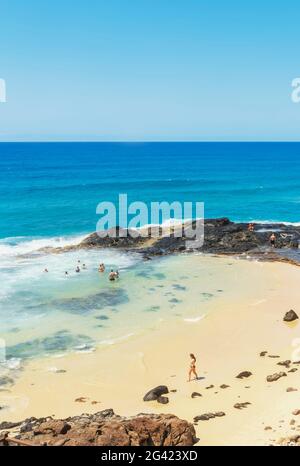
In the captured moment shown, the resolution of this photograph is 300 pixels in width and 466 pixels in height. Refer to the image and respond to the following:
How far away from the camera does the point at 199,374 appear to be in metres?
22.3

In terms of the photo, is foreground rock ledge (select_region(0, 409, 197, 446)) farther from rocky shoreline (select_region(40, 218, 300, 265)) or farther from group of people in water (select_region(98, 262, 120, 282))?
rocky shoreline (select_region(40, 218, 300, 265))

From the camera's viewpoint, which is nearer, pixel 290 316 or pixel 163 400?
pixel 163 400

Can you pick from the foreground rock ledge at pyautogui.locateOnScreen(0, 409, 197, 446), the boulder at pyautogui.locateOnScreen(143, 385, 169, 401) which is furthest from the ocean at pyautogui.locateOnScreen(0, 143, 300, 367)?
the foreground rock ledge at pyautogui.locateOnScreen(0, 409, 197, 446)

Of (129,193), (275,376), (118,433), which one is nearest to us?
(118,433)

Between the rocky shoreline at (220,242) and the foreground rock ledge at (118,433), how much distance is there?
2949 centimetres

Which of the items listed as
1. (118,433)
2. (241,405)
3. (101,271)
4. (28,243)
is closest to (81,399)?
(241,405)

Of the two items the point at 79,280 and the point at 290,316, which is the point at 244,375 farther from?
the point at 79,280

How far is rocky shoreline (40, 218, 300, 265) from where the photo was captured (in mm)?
45094

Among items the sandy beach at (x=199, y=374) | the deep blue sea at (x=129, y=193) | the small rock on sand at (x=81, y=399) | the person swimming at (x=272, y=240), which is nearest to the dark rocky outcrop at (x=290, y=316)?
the sandy beach at (x=199, y=374)

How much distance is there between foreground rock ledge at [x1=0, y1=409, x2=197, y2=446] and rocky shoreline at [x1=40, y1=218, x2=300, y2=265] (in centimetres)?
2949

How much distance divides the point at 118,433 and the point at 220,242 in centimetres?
3485

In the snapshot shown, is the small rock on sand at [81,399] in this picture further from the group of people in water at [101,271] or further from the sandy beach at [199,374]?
the group of people in water at [101,271]
